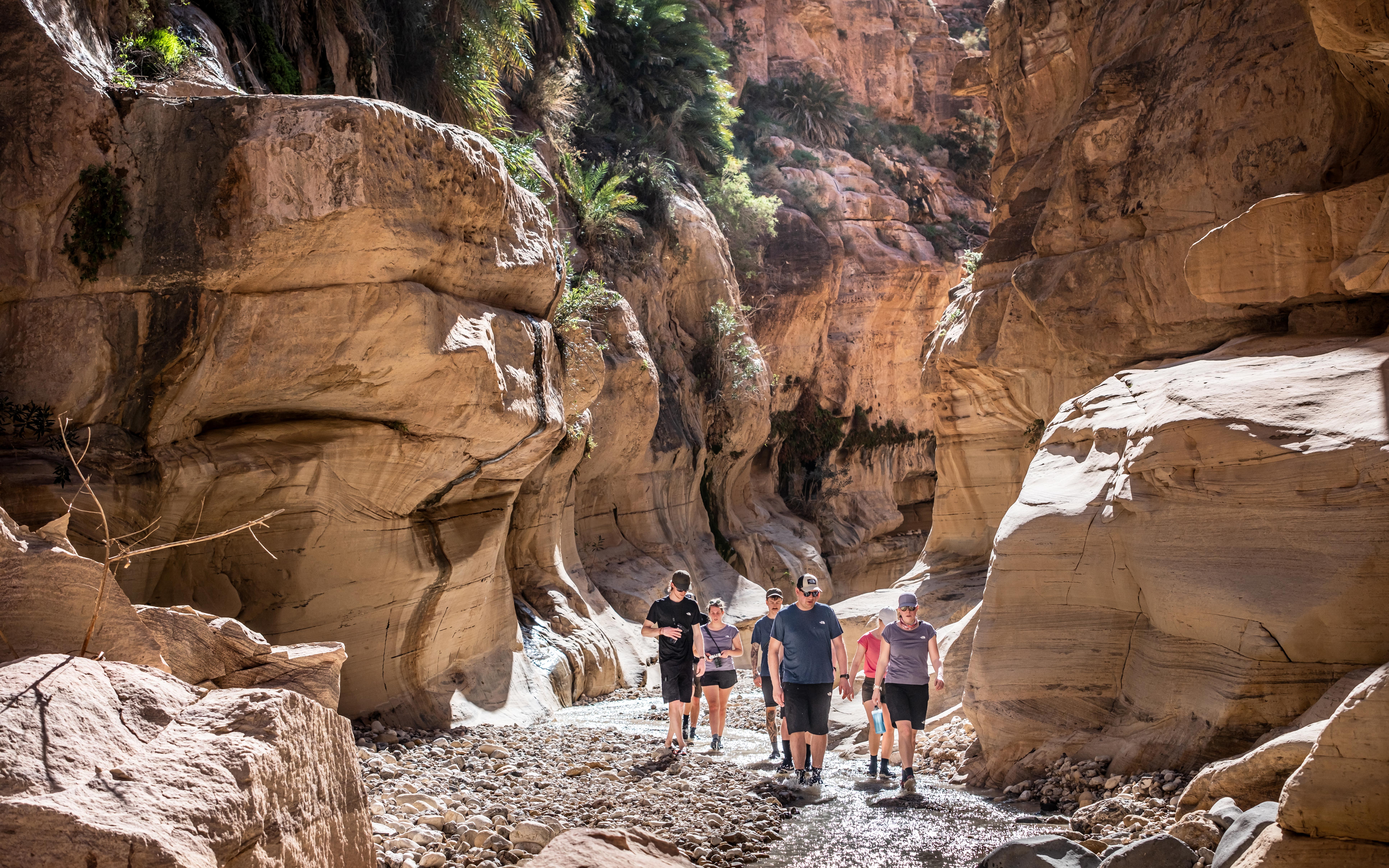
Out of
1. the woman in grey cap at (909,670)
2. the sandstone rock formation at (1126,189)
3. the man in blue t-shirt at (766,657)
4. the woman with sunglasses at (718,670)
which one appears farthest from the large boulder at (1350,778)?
the woman with sunglasses at (718,670)

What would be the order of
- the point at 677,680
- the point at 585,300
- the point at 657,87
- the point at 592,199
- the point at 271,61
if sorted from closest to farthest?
the point at 677,680, the point at 271,61, the point at 585,300, the point at 592,199, the point at 657,87

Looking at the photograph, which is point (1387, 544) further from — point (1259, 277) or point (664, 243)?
point (664, 243)

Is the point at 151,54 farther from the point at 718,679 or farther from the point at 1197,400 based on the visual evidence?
the point at 1197,400

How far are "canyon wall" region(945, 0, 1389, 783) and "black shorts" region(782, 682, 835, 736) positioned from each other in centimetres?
134

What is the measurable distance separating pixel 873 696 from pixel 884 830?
6.73ft

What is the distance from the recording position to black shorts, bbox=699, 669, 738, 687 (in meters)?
8.68

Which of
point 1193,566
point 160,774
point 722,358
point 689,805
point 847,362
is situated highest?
point 847,362

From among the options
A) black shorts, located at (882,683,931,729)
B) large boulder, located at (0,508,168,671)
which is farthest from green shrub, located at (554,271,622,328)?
large boulder, located at (0,508,168,671)

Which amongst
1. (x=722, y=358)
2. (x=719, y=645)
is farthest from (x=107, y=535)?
(x=722, y=358)

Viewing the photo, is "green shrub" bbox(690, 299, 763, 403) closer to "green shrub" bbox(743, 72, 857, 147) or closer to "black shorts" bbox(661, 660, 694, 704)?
"green shrub" bbox(743, 72, 857, 147)

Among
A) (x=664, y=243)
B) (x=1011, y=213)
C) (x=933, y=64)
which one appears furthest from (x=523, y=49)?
(x=933, y=64)

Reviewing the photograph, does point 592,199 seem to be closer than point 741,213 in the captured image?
Yes

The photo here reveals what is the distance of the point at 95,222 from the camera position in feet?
23.9

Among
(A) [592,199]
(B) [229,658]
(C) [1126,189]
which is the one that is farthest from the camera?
(A) [592,199]
